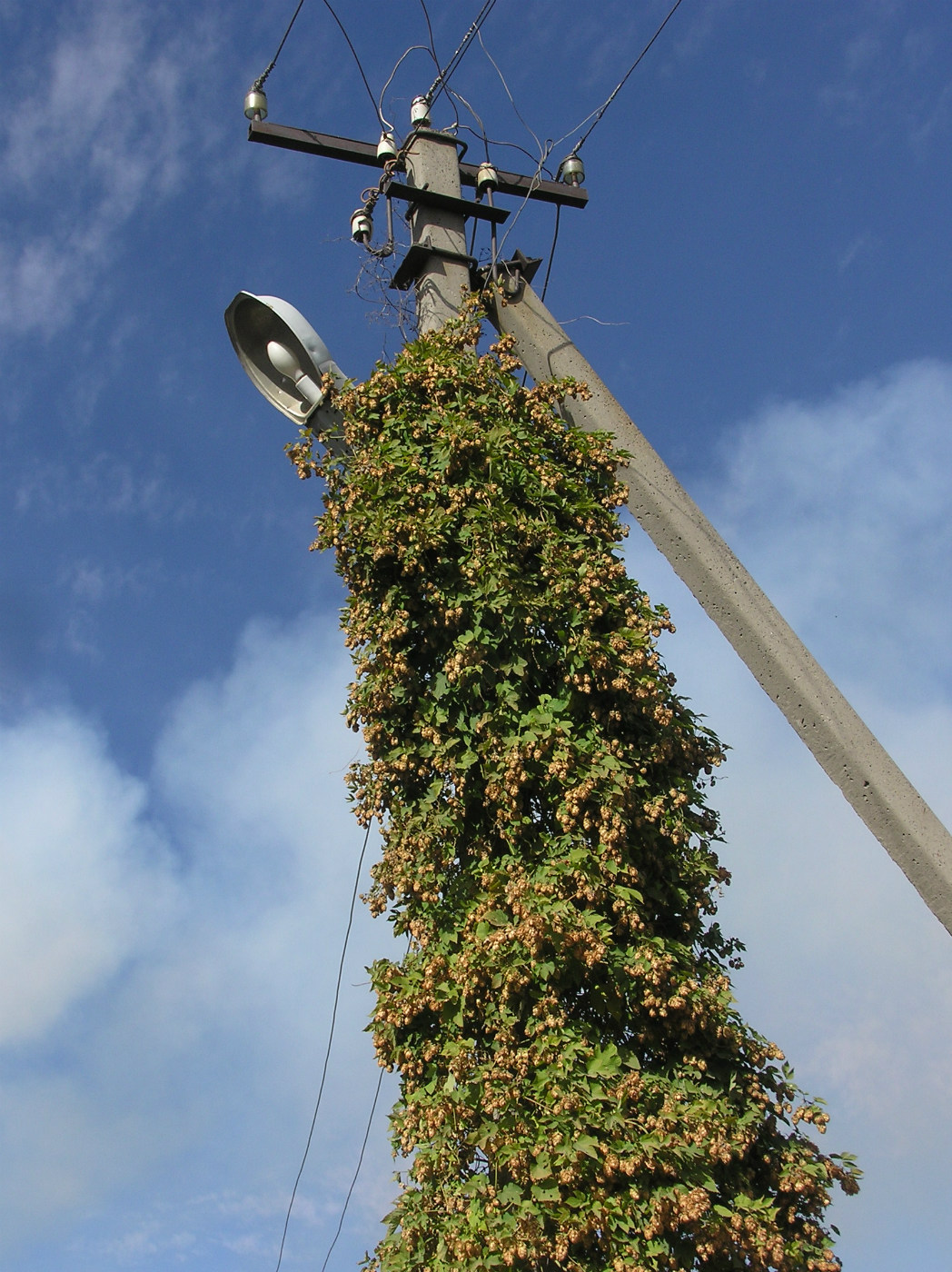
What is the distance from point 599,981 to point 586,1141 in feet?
1.82

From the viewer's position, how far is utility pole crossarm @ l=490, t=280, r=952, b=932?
4.16 meters

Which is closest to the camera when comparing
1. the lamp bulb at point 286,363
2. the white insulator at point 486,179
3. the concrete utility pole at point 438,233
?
the lamp bulb at point 286,363

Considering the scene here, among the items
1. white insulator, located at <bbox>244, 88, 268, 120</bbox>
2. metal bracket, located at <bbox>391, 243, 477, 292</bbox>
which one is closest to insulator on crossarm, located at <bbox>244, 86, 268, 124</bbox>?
white insulator, located at <bbox>244, 88, 268, 120</bbox>

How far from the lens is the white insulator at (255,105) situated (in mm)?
5648

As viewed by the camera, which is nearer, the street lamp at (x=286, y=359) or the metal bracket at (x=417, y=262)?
the street lamp at (x=286, y=359)

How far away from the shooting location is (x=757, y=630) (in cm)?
471

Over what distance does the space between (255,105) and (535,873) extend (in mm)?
4203

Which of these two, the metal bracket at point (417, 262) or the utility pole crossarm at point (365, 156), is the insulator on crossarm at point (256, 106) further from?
the metal bracket at point (417, 262)

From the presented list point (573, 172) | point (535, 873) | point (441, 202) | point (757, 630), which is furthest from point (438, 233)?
point (535, 873)

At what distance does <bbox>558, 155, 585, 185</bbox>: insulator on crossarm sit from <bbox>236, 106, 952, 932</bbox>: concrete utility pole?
36 mm

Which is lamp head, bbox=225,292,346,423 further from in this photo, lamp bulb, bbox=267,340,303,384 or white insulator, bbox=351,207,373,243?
white insulator, bbox=351,207,373,243

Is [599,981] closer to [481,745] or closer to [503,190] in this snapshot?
[481,745]

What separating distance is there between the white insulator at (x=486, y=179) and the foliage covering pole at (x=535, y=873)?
5.36 feet

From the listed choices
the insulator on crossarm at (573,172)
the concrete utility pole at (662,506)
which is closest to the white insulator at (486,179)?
the concrete utility pole at (662,506)
